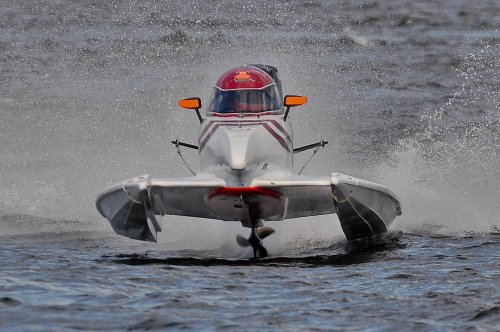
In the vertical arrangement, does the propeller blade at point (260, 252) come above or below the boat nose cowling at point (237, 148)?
below

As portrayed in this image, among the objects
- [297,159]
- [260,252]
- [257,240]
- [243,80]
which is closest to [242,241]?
[257,240]

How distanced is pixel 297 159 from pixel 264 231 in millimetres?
5084

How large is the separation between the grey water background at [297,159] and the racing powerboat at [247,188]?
1.56 ft

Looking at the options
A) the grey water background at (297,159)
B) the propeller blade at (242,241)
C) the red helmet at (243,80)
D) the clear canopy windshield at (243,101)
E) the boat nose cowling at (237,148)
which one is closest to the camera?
the grey water background at (297,159)

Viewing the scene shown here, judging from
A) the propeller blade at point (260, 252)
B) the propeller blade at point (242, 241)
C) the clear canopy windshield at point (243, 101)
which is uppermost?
the clear canopy windshield at point (243, 101)

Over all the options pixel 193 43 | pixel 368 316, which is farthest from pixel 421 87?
pixel 368 316

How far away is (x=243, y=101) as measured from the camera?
15297 mm

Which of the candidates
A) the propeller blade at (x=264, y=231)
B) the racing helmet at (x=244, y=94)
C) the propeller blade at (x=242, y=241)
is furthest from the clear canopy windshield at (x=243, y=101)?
the propeller blade at (x=242, y=241)

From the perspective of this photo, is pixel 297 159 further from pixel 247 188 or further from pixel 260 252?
pixel 247 188

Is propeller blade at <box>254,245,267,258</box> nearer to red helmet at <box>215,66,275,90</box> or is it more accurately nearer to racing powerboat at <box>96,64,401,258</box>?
racing powerboat at <box>96,64,401,258</box>

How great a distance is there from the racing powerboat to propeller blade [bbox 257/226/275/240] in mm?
13

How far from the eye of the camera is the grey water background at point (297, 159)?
10523mm

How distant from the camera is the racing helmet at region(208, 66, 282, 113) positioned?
15.3 meters

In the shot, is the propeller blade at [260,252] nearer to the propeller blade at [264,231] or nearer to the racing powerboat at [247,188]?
the racing powerboat at [247,188]
